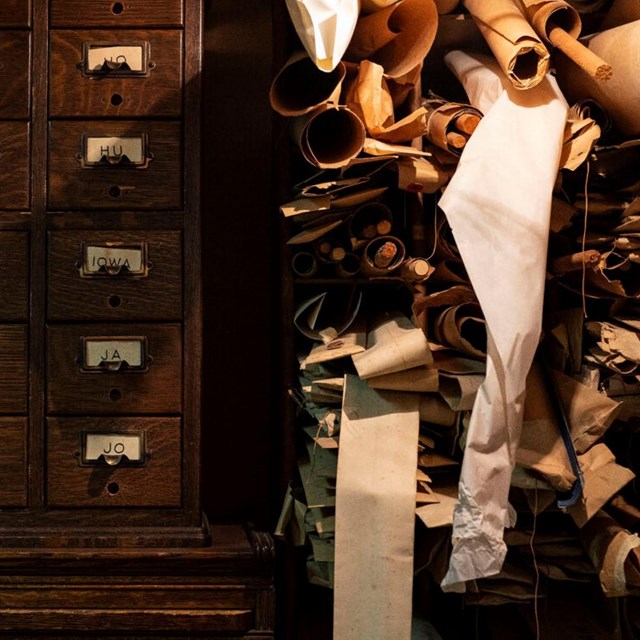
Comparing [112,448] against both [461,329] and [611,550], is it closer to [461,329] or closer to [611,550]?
[461,329]

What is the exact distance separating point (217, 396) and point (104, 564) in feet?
2.41

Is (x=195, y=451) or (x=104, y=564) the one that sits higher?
(x=195, y=451)

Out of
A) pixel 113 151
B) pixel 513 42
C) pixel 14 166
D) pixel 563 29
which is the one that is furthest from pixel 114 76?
pixel 563 29

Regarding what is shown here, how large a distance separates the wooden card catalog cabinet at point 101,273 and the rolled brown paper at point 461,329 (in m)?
0.51

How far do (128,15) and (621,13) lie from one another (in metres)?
1.07

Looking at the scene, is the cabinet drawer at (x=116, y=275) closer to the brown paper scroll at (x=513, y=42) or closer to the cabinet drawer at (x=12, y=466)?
the cabinet drawer at (x=12, y=466)

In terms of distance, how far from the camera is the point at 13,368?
2059 mm

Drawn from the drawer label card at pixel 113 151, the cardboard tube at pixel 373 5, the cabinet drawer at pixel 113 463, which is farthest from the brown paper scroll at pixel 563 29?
the cabinet drawer at pixel 113 463

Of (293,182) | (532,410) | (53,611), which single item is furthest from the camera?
(293,182)

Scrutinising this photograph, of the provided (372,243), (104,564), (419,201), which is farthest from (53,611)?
(419,201)

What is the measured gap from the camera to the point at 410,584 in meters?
2.02

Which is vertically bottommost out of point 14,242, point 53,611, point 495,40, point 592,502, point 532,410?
point 53,611

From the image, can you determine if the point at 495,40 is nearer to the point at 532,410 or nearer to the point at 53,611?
the point at 532,410

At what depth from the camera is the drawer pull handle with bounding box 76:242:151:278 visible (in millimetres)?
2061
